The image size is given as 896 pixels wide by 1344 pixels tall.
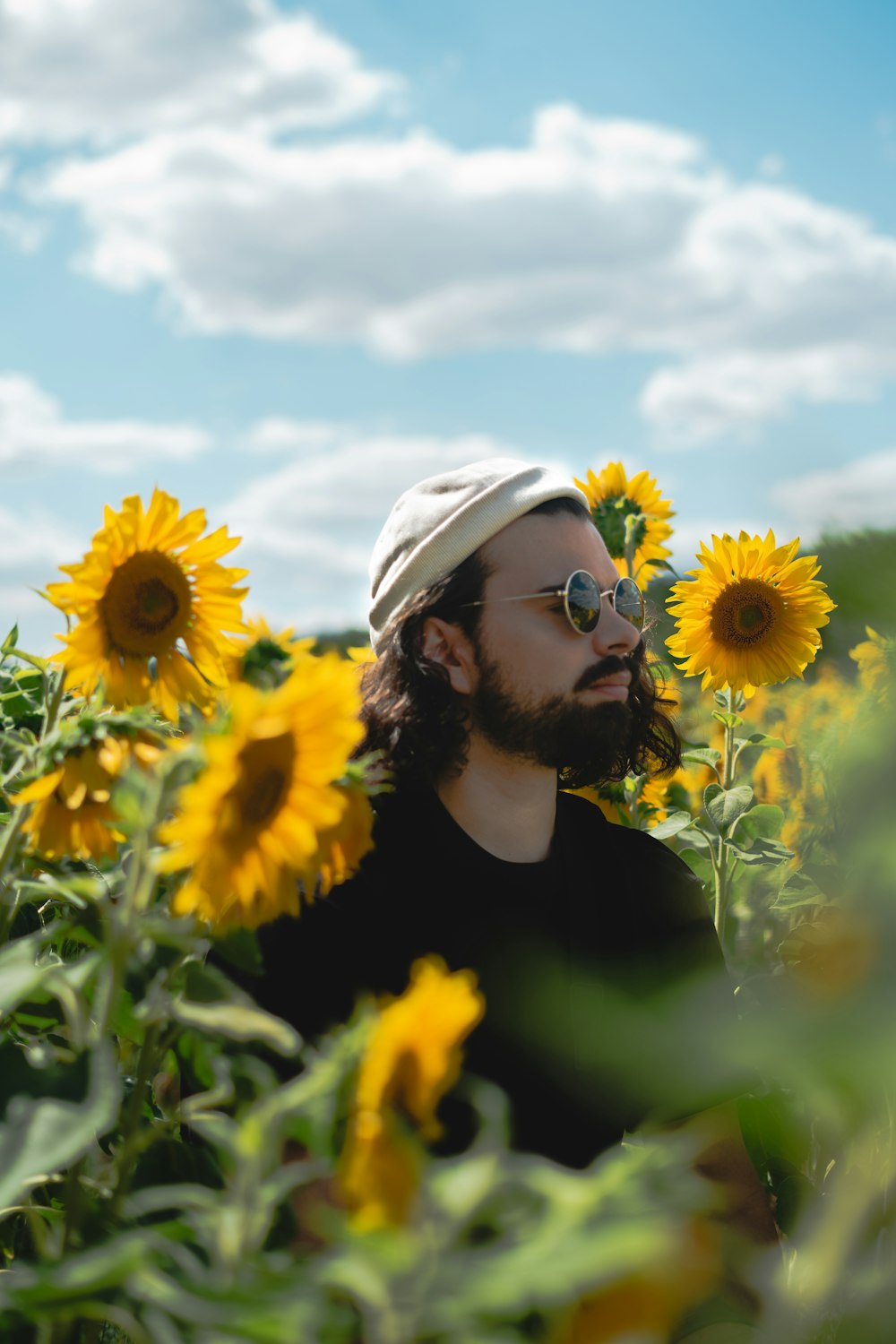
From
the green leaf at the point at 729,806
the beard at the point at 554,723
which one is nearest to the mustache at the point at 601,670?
the beard at the point at 554,723

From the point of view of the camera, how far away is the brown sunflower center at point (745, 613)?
9.19 feet

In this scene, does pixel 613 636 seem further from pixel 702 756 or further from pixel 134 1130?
pixel 134 1130

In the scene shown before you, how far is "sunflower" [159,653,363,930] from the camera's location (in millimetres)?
858

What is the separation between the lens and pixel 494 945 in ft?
6.55

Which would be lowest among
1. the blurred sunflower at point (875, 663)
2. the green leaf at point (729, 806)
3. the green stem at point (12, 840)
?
the green stem at point (12, 840)

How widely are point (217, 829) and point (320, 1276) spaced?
38 cm

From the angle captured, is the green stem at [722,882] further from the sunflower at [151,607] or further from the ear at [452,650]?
the sunflower at [151,607]

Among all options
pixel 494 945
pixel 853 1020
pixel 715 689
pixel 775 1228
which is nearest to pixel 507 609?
pixel 494 945

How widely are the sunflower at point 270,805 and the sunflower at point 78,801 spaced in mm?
162

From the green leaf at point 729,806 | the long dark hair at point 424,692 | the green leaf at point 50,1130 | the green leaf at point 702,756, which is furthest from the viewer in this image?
the green leaf at point 702,756

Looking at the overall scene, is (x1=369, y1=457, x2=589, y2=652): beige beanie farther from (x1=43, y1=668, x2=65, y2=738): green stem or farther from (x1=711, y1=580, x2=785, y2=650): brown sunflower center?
(x1=43, y1=668, x2=65, y2=738): green stem

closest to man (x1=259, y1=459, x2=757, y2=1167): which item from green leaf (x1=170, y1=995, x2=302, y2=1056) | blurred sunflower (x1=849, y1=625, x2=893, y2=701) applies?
green leaf (x1=170, y1=995, x2=302, y2=1056)

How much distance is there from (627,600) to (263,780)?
1.46 meters

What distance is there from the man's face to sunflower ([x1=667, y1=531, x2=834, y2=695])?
584 mm
